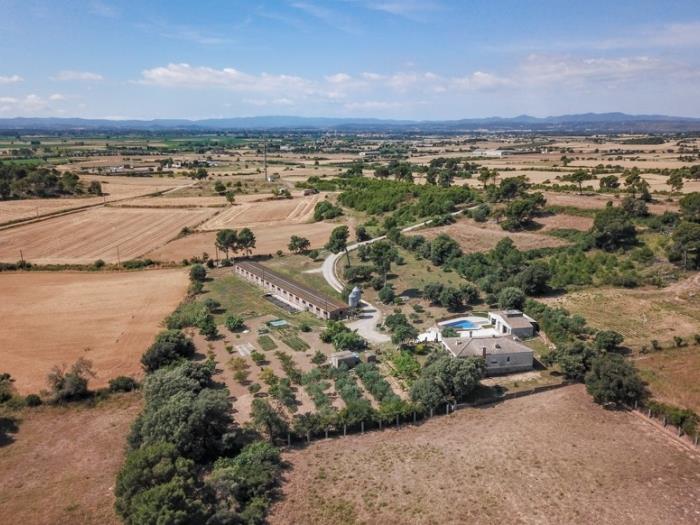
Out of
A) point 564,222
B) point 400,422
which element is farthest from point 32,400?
point 564,222

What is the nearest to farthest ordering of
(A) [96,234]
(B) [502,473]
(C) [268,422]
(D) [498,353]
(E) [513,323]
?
(B) [502,473] < (C) [268,422] < (D) [498,353] < (E) [513,323] < (A) [96,234]

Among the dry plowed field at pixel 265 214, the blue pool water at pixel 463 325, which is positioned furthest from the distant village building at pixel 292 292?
the dry plowed field at pixel 265 214

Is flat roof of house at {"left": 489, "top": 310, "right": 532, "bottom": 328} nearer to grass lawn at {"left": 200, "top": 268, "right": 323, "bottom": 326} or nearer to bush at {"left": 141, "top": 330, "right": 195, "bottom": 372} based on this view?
grass lawn at {"left": 200, "top": 268, "right": 323, "bottom": 326}

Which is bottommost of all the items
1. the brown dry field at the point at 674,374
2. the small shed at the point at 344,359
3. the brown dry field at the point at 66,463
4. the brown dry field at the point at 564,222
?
the brown dry field at the point at 66,463

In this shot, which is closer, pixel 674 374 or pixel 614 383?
pixel 614 383

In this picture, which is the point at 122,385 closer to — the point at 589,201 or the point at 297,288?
the point at 297,288

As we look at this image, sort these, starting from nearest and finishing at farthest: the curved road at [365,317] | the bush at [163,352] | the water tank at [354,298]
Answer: the bush at [163,352] → the curved road at [365,317] → the water tank at [354,298]

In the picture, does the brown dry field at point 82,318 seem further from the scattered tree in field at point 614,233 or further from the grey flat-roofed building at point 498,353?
the scattered tree in field at point 614,233
